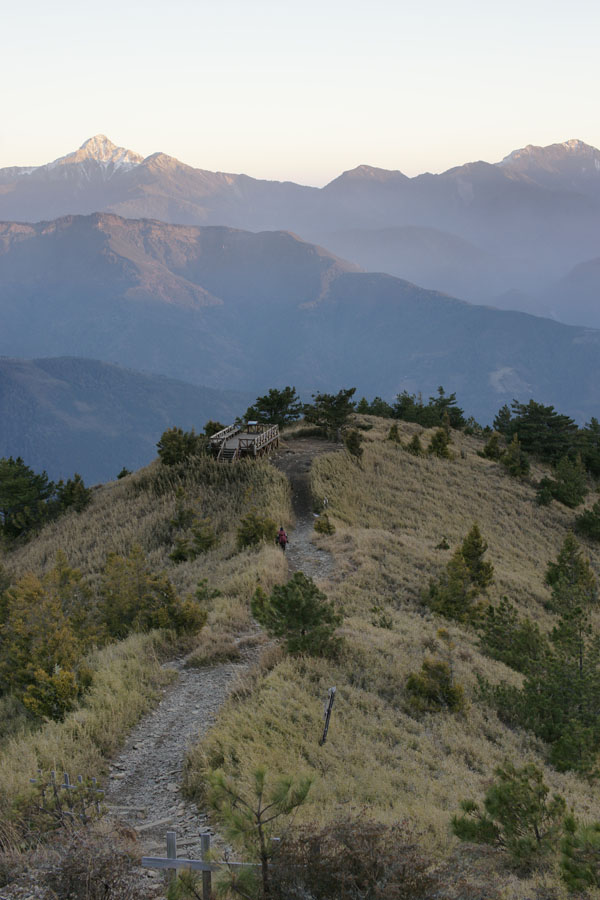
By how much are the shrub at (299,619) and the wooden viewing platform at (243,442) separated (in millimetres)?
19903

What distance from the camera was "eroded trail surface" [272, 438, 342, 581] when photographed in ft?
70.3

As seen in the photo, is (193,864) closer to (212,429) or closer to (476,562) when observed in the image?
(476,562)

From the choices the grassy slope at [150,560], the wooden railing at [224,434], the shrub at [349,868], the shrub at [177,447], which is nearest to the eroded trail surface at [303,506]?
the grassy slope at [150,560]

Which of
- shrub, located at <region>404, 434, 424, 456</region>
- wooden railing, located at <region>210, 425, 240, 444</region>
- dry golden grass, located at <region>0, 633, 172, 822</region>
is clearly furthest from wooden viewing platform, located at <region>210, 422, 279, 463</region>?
dry golden grass, located at <region>0, 633, 172, 822</region>

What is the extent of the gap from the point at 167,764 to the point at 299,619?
427 cm

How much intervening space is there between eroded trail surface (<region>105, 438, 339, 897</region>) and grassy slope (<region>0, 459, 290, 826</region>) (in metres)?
0.41

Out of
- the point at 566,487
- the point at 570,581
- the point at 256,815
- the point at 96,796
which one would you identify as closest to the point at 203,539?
the point at 570,581

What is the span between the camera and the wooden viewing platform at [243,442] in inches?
1299

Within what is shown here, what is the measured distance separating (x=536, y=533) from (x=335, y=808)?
98.1 feet

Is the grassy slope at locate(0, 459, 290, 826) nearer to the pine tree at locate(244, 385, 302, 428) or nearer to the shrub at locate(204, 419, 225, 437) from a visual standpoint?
the shrub at locate(204, 419, 225, 437)

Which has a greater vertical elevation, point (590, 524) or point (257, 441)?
point (257, 441)

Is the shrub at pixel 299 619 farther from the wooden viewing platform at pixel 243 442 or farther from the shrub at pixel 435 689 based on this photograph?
the wooden viewing platform at pixel 243 442

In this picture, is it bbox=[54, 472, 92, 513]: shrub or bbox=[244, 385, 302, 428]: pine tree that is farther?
bbox=[244, 385, 302, 428]: pine tree

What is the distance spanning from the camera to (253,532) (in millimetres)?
23156
